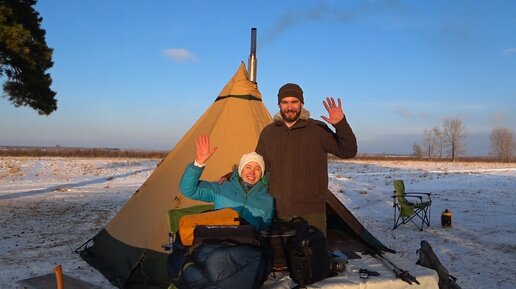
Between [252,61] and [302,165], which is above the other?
[252,61]

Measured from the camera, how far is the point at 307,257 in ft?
9.39

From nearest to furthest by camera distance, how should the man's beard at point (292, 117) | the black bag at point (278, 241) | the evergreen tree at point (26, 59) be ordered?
the black bag at point (278, 241)
the man's beard at point (292, 117)
the evergreen tree at point (26, 59)

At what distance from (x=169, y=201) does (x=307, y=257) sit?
3106mm

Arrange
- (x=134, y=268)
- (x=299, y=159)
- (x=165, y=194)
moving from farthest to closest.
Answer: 1. (x=165, y=194)
2. (x=134, y=268)
3. (x=299, y=159)

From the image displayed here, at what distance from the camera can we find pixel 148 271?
5.06 metres

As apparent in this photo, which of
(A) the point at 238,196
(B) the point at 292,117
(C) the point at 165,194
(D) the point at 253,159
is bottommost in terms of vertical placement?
(C) the point at 165,194

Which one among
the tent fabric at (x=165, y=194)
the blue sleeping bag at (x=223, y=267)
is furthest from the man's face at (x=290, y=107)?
the tent fabric at (x=165, y=194)

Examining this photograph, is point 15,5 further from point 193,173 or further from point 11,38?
point 193,173

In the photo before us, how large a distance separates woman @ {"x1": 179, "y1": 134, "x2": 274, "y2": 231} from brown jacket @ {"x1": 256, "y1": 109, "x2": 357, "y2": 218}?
4.4 inches

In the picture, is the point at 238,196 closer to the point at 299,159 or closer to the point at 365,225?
the point at 299,159

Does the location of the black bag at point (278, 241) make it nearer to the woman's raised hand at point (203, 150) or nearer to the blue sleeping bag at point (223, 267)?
the blue sleeping bag at point (223, 267)

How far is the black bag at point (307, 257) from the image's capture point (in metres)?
2.86

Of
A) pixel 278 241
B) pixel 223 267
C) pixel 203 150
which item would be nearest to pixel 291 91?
pixel 203 150

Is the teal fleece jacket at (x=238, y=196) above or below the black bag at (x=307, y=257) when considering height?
above
